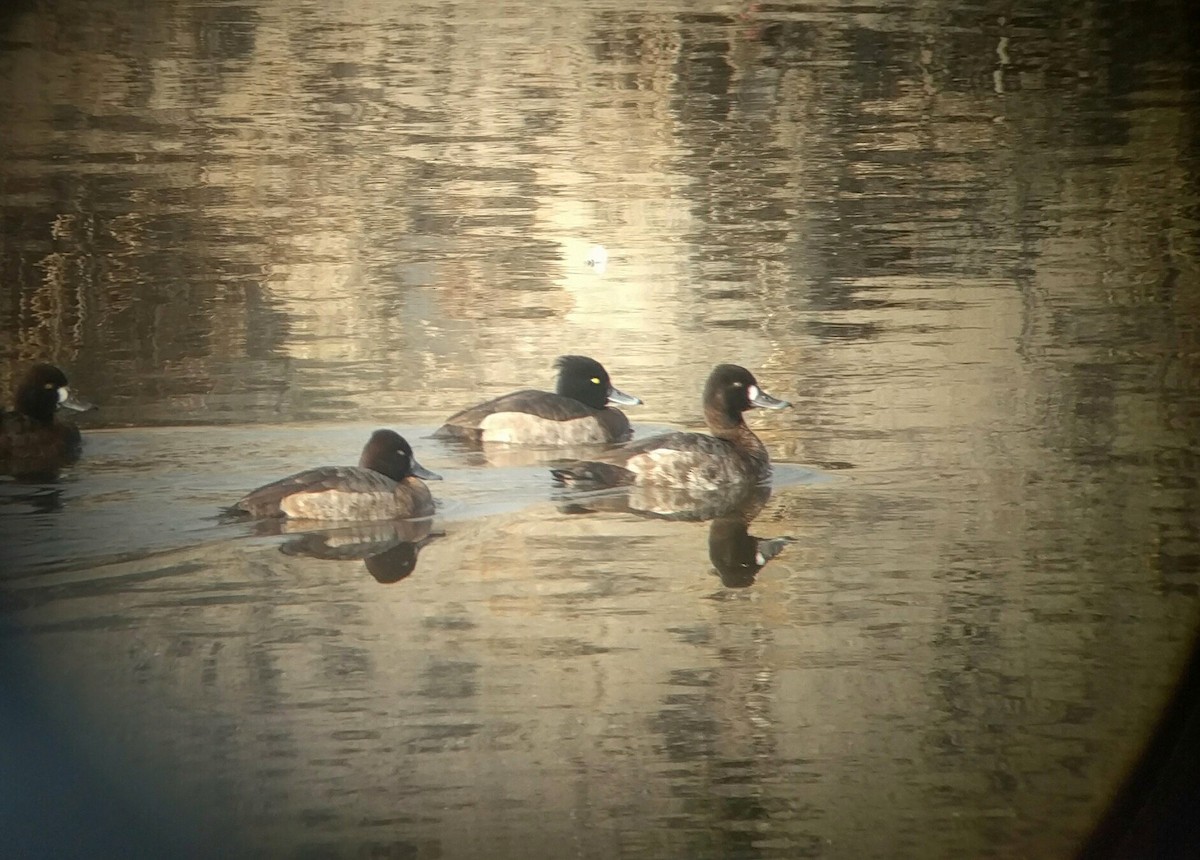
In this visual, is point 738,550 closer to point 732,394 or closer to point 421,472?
point 732,394

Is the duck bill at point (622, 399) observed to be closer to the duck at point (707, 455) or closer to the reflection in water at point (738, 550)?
the duck at point (707, 455)

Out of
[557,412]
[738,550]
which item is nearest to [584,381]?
[557,412]

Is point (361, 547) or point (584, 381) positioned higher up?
point (584, 381)

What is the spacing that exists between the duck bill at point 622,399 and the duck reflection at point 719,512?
12 centimetres

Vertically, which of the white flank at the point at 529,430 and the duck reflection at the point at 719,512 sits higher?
the white flank at the point at 529,430

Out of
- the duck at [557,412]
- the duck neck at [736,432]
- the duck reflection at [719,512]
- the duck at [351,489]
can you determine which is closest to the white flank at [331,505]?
the duck at [351,489]

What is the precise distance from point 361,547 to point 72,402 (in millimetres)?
417

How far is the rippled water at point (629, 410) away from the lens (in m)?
1.55

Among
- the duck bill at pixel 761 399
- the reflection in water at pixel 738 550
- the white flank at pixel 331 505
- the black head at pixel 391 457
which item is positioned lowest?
the reflection in water at pixel 738 550

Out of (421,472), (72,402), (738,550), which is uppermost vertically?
(72,402)

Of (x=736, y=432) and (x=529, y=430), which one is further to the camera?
(x=529, y=430)

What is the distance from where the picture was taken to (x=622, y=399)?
5.77 feet

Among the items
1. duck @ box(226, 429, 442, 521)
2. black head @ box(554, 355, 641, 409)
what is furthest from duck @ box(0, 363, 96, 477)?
black head @ box(554, 355, 641, 409)

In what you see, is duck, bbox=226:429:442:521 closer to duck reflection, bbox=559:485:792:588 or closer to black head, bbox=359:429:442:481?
black head, bbox=359:429:442:481
